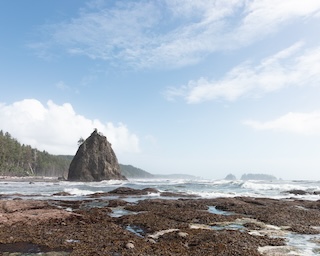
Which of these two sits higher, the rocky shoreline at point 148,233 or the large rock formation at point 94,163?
the large rock formation at point 94,163

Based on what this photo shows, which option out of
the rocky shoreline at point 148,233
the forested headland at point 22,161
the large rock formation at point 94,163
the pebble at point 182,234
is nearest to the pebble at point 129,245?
the rocky shoreline at point 148,233

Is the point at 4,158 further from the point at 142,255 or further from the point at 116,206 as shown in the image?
the point at 142,255

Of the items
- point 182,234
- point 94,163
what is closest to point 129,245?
point 182,234

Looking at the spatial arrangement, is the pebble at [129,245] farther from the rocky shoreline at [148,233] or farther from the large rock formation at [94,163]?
the large rock formation at [94,163]

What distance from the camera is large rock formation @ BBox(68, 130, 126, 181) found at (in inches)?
4796

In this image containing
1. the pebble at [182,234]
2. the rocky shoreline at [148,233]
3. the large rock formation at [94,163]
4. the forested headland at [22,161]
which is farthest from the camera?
the forested headland at [22,161]

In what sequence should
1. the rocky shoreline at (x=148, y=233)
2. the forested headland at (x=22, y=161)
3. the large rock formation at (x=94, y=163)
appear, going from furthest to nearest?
1. the forested headland at (x=22, y=161)
2. the large rock formation at (x=94, y=163)
3. the rocky shoreline at (x=148, y=233)

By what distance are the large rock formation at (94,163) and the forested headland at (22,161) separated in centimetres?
2845

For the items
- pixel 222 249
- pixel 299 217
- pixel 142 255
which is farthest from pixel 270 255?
pixel 299 217

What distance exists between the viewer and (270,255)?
41.5 ft

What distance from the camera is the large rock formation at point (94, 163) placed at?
400ft

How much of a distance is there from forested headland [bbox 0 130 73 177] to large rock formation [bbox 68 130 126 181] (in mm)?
28449

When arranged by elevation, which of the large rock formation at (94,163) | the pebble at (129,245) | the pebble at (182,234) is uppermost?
the large rock formation at (94,163)

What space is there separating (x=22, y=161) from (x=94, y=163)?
45710mm
